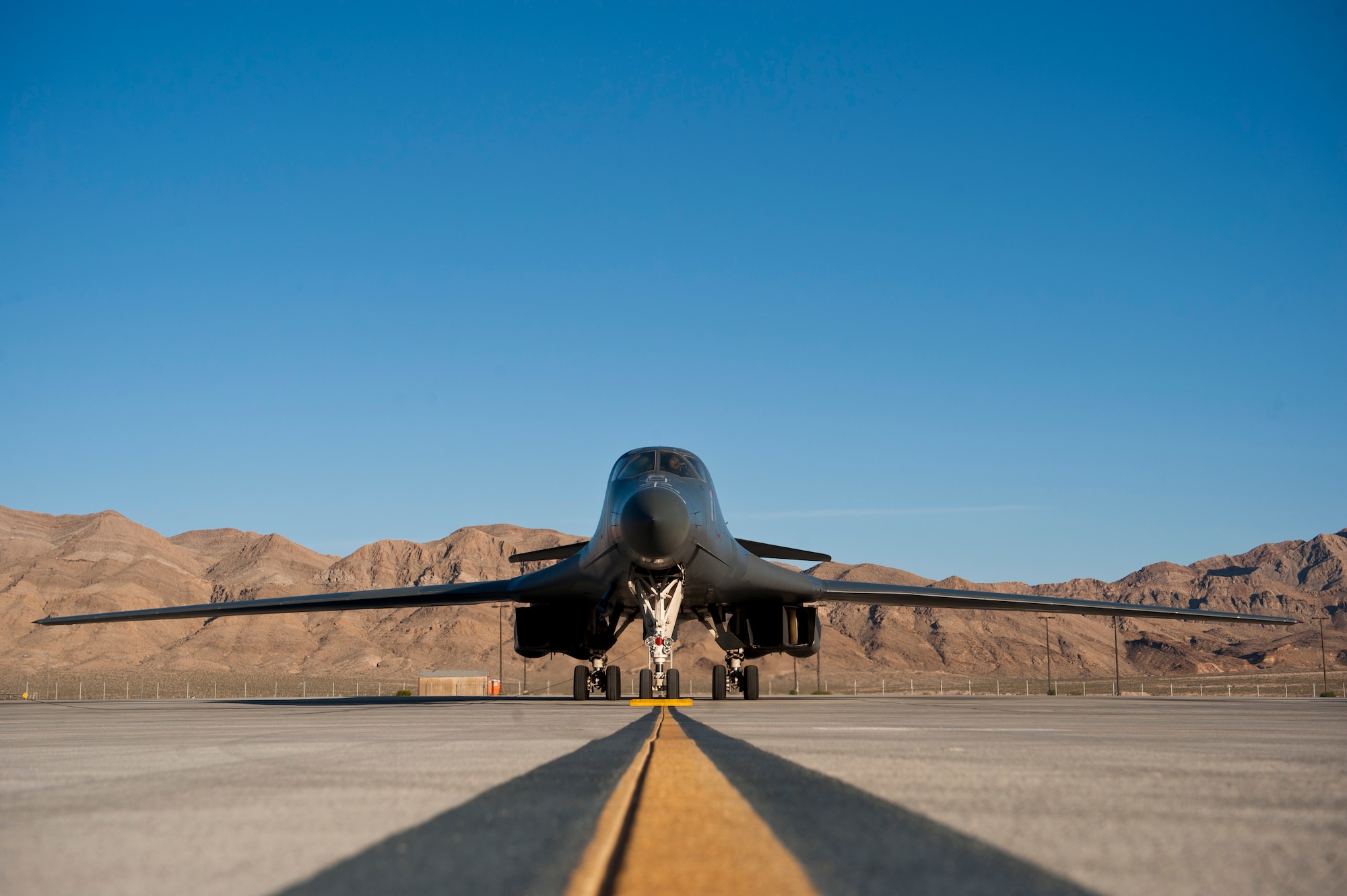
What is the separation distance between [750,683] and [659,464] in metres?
6.19

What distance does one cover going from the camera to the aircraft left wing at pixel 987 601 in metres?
23.1

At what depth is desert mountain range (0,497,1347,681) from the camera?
110m

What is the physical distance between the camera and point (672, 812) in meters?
3.37

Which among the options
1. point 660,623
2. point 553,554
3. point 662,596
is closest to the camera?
point 660,623

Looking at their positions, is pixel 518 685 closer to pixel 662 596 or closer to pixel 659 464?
pixel 662 596

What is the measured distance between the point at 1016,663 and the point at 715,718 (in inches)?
4728

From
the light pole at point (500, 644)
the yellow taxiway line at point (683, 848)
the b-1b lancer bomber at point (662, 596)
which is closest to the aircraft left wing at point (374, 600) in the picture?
the b-1b lancer bomber at point (662, 596)

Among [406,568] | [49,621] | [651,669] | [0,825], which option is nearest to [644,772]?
[0,825]

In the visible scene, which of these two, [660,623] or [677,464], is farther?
[677,464]

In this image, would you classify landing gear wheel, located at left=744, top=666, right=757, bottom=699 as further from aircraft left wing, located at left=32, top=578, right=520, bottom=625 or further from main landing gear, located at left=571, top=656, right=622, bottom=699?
aircraft left wing, located at left=32, top=578, right=520, bottom=625

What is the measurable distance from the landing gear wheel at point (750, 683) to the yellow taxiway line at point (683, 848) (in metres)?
17.5

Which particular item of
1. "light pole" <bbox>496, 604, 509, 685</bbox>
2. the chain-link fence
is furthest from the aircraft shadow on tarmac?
the chain-link fence

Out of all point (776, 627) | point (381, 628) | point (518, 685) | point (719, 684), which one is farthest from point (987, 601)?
point (381, 628)

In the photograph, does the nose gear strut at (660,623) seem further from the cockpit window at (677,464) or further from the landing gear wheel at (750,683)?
the landing gear wheel at (750,683)
